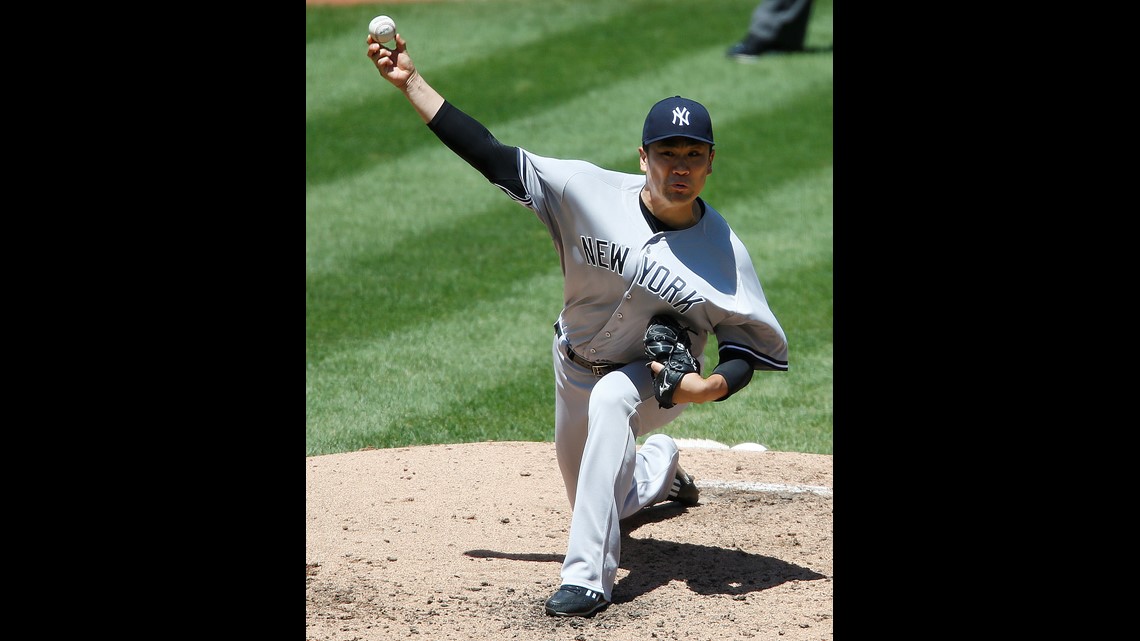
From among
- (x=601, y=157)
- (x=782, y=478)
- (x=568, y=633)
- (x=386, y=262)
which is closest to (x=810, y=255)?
(x=601, y=157)

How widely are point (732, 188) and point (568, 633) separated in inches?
254

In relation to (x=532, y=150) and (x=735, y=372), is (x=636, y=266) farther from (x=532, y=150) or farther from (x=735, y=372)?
(x=532, y=150)

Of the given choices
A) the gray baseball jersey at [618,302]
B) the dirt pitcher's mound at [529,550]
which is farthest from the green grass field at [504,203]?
the gray baseball jersey at [618,302]

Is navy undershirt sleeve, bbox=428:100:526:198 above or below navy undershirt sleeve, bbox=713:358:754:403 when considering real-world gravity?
above

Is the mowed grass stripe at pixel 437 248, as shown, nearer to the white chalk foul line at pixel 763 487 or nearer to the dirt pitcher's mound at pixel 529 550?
the dirt pitcher's mound at pixel 529 550

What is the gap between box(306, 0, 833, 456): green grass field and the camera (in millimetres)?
6992

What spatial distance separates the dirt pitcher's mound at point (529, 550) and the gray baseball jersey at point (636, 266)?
77cm

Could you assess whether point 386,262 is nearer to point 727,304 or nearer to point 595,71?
point 595,71

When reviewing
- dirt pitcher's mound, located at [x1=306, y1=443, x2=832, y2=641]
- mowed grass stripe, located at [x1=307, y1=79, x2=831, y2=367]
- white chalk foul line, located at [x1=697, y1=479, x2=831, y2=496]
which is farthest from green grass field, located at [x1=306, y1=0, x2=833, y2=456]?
white chalk foul line, located at [x1=697, y1=479, x2=831, y2=496]

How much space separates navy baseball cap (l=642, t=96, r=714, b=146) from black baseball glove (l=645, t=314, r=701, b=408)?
58 cm

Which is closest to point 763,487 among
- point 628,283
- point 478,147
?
point 628,283

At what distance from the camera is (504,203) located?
33.0ft

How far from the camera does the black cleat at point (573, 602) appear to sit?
4.16 meters

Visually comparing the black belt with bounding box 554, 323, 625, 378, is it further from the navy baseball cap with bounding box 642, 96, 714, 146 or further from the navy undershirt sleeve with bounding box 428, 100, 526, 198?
the navy baseball cap with bounding box 642, 96, 714, 146
